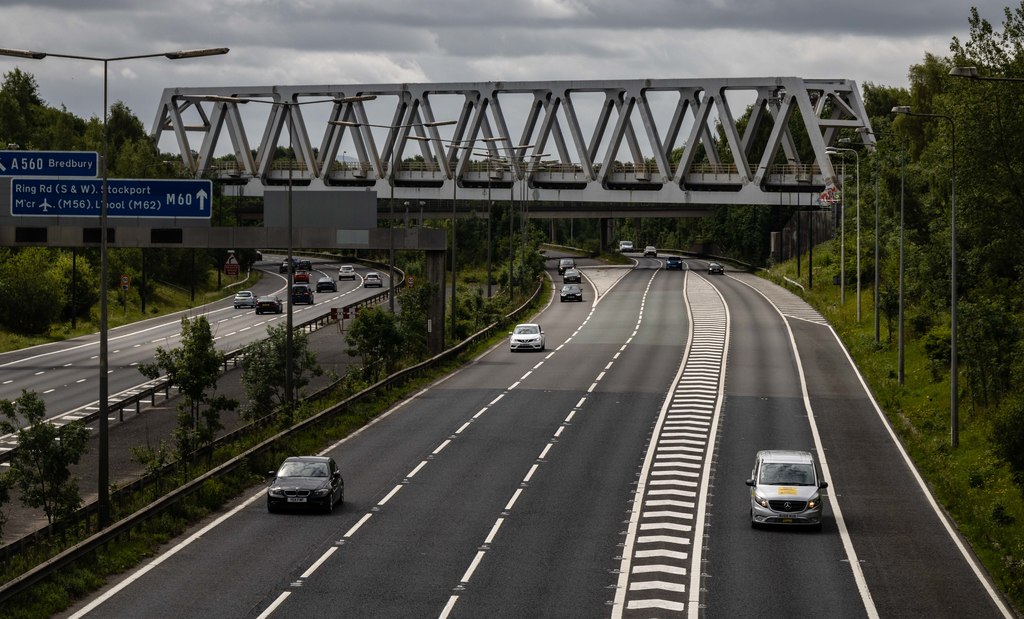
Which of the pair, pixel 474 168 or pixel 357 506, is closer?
pixel 357 506

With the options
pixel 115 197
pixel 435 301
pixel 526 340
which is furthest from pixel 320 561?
pixel 526 340

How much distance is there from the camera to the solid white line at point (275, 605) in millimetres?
26453

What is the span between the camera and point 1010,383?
53406 mm

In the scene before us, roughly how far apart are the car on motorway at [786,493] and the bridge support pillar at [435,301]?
1368 inches

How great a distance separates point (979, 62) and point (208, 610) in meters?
33.6

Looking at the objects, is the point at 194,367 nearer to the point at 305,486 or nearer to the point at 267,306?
the point at 305,486

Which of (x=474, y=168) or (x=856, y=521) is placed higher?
(x=474, y=168)

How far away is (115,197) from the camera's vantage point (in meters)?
59.4

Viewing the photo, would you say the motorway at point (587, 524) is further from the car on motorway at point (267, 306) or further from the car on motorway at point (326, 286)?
the car on motorway at point (326, 286)

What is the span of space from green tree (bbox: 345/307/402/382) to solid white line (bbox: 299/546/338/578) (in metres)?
30.5

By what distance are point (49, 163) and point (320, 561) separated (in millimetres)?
32600

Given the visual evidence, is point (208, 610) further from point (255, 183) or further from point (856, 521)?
point (255, 183)

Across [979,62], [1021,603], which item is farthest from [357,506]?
[979,62]

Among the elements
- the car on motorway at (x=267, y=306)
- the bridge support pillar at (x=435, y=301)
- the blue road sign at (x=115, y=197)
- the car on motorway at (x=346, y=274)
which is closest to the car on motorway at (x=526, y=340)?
the bridge support pillar at (x=435, y=301)
